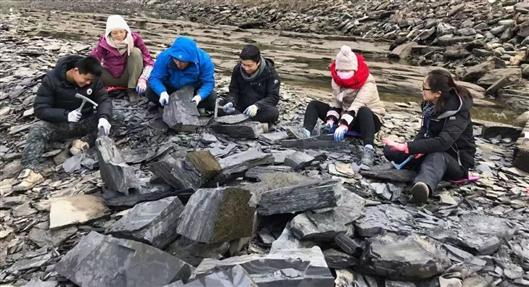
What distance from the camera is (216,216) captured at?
3.96m

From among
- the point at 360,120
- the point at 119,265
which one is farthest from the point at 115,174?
the point at 360,120

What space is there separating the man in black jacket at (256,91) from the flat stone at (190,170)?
7.42ft

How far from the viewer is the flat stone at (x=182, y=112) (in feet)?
22.0

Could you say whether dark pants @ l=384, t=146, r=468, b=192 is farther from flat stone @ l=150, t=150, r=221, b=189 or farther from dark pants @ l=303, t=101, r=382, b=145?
flat stone @ l=150, t=150, r=221, b=189

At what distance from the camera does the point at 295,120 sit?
8.16 m

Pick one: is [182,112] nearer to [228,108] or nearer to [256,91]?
[228,108]

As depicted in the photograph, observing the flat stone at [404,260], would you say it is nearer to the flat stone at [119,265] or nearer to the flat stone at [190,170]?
the flat stone at [119,265]

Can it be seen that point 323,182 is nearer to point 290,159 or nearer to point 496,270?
point 290,159

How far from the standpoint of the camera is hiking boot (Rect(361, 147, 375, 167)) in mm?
6343

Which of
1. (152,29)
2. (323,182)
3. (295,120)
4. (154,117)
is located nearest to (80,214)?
(323,182)

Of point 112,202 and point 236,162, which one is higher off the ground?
point 236,162

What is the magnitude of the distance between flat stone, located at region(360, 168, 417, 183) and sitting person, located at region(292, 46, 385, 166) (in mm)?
536

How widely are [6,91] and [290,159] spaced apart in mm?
5840

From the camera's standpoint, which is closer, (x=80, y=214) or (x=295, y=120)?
(x=80, y=214)
